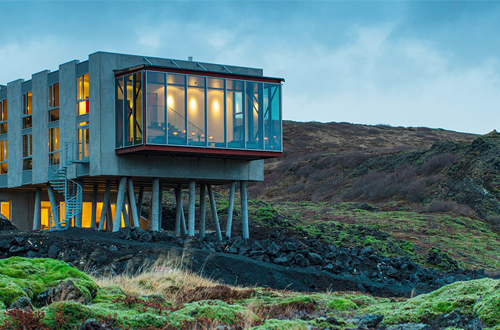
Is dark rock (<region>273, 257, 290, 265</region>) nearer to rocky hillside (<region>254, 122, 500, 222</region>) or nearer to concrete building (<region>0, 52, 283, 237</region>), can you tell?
concrete building (<region>0, 52, 283, 237</region>)

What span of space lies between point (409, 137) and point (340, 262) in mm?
87476

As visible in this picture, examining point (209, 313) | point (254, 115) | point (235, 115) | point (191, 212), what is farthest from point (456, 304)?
point (191, 212)

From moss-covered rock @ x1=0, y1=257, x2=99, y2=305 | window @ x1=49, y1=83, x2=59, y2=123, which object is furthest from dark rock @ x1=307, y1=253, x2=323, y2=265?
window @ x1=49, y1=83, x2=59, y2=123

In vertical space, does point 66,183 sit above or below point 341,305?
above

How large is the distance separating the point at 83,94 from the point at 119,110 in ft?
8.16

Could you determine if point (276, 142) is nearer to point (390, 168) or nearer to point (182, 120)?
point (182, 120)

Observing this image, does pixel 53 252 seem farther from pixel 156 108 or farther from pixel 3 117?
pixel 3 117

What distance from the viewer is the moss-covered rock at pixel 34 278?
766cm

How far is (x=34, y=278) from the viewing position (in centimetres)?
873

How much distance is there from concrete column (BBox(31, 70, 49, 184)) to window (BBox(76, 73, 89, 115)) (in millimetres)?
3387

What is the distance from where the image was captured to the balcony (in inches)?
1009

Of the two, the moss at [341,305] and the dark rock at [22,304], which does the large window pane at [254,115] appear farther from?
the dark rock at [22,304]

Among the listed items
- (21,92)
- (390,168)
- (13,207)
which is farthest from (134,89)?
(390,168)

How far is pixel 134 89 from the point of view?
26.1 m
